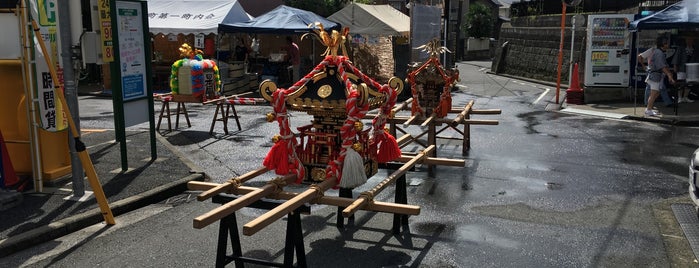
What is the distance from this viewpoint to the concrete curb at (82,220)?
19.1 feet

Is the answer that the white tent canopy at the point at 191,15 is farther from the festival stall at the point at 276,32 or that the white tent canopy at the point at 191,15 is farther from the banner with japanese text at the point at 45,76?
the banner with japanese text at the point at 45,76

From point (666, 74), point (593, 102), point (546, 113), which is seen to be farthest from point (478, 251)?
→ point (593, 102)

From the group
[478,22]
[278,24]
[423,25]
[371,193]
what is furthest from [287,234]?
[478,22]

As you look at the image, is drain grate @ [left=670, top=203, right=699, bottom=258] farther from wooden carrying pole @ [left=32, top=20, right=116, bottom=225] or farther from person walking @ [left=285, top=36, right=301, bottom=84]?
person walking @ [left=285, top=36, right=301, bottom=84]

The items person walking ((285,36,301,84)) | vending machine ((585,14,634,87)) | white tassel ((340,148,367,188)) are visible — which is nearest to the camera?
white tassel ((340,148,367,188))

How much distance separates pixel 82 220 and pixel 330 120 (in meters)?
3.03

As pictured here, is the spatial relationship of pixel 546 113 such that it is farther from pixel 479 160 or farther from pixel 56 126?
pixel 56 126

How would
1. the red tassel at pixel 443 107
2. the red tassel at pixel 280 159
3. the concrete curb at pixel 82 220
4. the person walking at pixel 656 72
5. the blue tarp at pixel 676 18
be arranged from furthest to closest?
1. the person walking at pixel 656 72
2. the blue tarp at pixel 676 18
3. the red tassel at pixel 443 107
4. the concrete curb at pixel 82 220
5. the red tassel at pixel 280 159

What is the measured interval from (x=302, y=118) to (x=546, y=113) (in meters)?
6.24

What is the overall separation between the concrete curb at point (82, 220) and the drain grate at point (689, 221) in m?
6.03

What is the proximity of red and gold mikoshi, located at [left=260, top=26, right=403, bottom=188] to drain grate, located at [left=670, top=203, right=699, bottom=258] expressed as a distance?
3.33m

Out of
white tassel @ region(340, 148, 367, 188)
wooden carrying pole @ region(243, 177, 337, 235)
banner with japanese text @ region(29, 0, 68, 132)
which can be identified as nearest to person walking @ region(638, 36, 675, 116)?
white tassel @ region(340, 148, 367, 188)

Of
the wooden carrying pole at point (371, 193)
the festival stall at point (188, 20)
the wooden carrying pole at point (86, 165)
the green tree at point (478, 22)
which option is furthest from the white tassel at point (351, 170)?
the green tree at point (478, 22)

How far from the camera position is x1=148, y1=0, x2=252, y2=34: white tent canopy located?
743 inches
